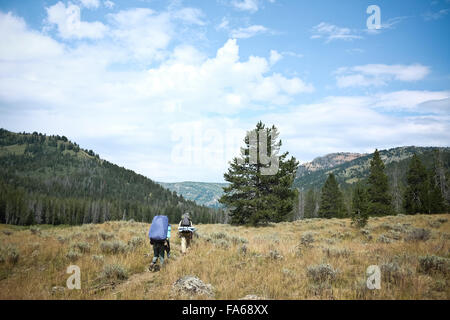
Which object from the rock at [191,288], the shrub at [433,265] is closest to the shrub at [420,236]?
the shrub at [433,265]

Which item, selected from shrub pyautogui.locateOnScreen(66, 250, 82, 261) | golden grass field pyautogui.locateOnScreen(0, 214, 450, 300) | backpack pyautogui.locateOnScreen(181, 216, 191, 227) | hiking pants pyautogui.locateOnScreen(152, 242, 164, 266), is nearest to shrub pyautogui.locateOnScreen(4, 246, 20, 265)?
golden grass field pyautogui.locateOnScreen(0, 214, 450, 300)

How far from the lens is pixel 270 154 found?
87.0 ft

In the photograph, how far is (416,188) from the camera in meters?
39.7

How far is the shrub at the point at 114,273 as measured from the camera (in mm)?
6734

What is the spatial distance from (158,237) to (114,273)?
1.60 meters

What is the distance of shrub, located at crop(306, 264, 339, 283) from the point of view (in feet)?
19.7

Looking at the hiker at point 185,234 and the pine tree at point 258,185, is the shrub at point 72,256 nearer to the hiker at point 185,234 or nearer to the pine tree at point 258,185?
the hiker at point 185,234

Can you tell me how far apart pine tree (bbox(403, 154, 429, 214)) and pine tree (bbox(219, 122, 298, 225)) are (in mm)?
26228

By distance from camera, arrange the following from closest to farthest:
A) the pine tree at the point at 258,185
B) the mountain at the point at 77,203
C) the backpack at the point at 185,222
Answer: the backpack at the point at 185,222 < the pine tree at the point at 258,185 < the mountain at the point at 77,203

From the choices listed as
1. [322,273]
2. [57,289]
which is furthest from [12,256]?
[322,273]

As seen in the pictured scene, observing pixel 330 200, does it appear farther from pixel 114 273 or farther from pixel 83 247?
pixel 114 273

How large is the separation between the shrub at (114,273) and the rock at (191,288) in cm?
215
